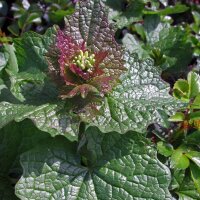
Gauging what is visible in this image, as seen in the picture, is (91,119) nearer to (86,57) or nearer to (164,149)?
(86,57)

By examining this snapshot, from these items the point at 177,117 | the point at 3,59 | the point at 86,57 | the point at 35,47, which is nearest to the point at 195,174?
the point at 177,117

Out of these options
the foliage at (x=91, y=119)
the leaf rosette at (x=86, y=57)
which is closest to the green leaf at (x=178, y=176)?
the foliage at (x=91, y=119)

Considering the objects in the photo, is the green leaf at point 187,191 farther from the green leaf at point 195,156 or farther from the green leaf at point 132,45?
the green leaf at point 132,45

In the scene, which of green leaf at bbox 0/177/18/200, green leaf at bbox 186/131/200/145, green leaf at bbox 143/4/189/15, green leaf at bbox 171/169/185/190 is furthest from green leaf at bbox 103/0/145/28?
green leaf at bbox 0/177/18/200

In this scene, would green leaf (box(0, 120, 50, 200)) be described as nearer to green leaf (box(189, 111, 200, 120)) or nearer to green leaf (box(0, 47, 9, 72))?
green leaf (box(0, 47, 9, 72))

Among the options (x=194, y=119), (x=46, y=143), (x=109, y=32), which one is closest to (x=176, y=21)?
(x=194, y=119)

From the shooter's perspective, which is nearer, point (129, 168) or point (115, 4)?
point (129, 168)

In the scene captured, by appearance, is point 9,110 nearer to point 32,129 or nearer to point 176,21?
point 32,129
